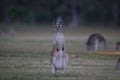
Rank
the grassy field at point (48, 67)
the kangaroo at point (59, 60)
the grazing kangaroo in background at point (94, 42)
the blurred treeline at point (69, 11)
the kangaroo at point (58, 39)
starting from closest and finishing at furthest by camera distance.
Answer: the grassy field at point (48, 67) → the kangaroo at point (59, 60) → the kangaroo at point (58, 39) → the grazing kangaroo in background at point (94, 42) → the blurred treeline at point (69, 11)

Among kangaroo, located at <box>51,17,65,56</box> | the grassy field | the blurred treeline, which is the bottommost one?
the grassy field

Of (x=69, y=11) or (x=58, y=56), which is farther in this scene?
(x=69, y=11)

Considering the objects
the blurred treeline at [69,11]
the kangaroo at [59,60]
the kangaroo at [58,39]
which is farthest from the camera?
the blurred treeline at [69,11]

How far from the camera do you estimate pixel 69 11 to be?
70.4 meters

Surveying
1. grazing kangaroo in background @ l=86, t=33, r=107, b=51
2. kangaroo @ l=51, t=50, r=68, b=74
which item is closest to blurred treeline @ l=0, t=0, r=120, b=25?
grazing kangaroo in background @ l=86, t=33, r=107, b=51

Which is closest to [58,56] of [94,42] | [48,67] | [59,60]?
[59,60]

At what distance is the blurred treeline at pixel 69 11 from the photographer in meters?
67.2

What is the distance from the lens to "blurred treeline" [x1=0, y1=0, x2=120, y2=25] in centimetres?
Result: 6719

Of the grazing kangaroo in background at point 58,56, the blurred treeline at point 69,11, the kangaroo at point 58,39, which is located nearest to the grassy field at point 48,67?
the grazing kangaroo in background at point 58,56

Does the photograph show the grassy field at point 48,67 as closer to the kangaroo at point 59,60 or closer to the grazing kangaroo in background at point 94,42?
the kangaroo at point 59,60

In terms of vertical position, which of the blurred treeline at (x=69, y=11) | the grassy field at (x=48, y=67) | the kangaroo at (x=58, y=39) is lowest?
the grassy field at (x=48, y=67)

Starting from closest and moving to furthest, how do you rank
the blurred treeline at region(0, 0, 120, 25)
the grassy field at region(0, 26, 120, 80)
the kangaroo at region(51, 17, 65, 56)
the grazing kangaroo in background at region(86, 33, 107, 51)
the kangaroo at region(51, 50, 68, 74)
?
the grassy field at region(0, 26, 120, 80)
the kangaroo at region(51, 50, 68, 74)
the kangaroo at region(51, 17, 65, 56)
the grazing kangaroo in background at region(86, 33, 107, 51)
the blurred treeline at region(0, 0, 120, 25)

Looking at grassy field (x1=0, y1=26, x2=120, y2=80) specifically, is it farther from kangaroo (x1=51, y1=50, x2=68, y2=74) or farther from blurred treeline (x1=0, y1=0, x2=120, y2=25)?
blurred treeline (x1=0, y1=0, x2=120, y2=25)

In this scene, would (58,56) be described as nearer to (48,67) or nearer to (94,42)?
(48,67)
